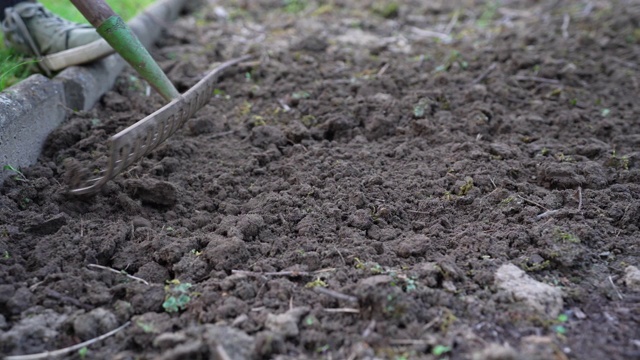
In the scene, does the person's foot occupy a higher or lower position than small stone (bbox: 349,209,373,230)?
higher

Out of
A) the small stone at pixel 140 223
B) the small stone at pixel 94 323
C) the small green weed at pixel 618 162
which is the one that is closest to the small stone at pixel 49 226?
the small stone at pixel 140 223

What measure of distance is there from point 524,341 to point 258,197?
1335 mm

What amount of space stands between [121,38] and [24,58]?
1.19 metres

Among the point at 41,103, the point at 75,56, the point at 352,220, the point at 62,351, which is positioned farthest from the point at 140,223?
the point at 75,56

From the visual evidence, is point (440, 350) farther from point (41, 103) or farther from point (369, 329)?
point (41, 103)

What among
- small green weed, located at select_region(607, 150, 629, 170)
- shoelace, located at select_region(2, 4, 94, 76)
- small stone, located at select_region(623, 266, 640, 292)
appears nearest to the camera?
small stone, located at select_region(623, 266, 640, 292)

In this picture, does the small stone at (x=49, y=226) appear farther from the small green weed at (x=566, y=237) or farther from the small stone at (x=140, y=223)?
the small green weed at (x=566, y=237)

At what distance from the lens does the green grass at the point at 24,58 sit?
3.16 meters

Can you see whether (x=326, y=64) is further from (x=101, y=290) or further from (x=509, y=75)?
(x=101, y=290)

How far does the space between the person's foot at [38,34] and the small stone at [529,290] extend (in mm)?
2849

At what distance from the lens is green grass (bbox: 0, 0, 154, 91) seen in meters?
3.16

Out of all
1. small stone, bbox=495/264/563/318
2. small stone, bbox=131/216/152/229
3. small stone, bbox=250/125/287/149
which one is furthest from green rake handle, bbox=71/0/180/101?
small stone, bbox=495/264/563/318

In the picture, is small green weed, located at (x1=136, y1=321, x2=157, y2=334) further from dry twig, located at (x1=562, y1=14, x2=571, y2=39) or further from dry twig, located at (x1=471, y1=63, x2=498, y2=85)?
dry twig, located at (x1=562, y1=14, x2=571, y2=39)

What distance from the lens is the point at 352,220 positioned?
7.98ft
